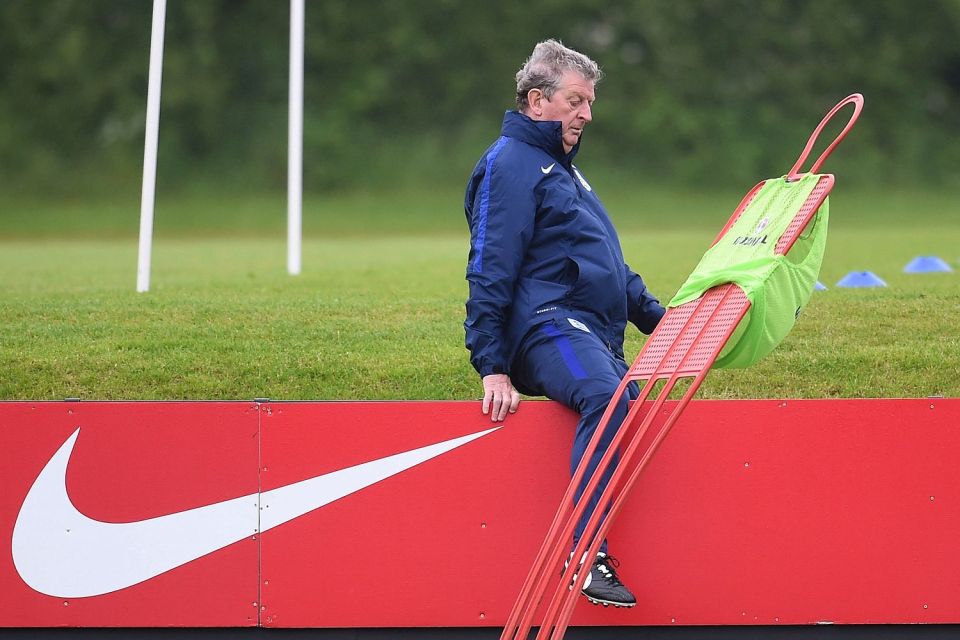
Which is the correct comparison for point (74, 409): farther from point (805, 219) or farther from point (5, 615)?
point (805, 219)

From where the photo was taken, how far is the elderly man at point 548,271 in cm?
383

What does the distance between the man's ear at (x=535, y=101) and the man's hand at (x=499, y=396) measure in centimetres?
82

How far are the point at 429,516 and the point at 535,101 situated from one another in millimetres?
1390

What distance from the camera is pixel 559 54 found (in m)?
3.96

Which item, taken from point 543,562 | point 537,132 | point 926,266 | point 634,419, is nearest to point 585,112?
point 537,132

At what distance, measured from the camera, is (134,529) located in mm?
4195

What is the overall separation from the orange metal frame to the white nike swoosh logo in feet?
1.84

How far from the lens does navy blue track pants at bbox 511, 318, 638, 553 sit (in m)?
3.83

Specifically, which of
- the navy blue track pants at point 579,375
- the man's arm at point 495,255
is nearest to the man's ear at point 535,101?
the man's arm at point 495,255

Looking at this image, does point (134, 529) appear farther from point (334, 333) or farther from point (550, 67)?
point (334, 333)

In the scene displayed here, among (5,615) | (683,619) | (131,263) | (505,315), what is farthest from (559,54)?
(131,263)

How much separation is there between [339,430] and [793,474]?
4.92 ft

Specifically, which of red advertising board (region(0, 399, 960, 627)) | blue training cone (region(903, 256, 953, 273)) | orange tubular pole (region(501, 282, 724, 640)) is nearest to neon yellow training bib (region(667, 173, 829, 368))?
orange tubular pole (region(501, 282, 724, 640))

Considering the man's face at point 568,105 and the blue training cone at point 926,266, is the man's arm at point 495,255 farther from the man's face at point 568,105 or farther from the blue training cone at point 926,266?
the blue training cone at point 926,266
